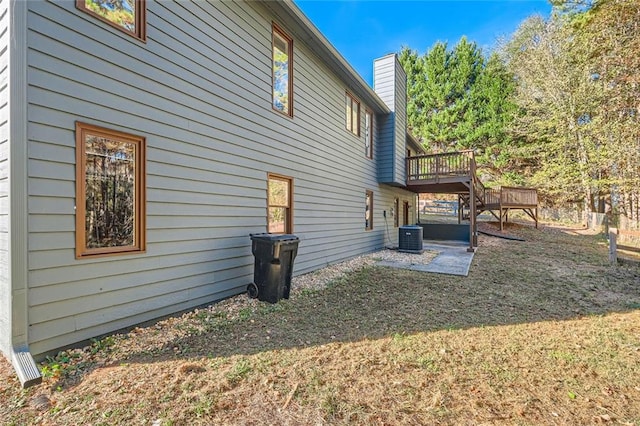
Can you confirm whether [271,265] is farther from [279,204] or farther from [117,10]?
[117,10]

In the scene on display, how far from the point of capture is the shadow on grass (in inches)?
134

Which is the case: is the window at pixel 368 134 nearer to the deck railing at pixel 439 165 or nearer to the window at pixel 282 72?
the deck railing at pixel 439 165

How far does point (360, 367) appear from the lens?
2.75m

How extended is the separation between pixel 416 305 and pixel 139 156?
436cm

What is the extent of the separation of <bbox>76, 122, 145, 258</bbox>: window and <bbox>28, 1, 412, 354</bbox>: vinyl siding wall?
0.08m

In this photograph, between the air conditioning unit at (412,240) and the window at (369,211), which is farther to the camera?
the window at (369,211)

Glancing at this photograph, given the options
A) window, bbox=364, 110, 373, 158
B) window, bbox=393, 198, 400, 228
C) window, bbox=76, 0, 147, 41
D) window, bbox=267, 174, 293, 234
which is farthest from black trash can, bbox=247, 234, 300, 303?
window, bbox=393, 198, 400, 228

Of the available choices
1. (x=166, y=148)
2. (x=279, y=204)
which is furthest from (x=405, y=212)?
(x=166, y=148)

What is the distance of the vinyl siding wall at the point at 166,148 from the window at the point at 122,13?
0.28 ft

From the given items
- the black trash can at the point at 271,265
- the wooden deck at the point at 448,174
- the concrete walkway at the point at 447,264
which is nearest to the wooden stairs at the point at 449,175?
the wooden deck at the point at 448,174

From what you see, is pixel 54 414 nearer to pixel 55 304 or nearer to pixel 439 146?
pixel 55 304

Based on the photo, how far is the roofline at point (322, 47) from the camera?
5.56m

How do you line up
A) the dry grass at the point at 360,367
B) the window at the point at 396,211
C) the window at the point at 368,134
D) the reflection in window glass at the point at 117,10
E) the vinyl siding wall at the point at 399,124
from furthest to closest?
the window at the point at 396,211, the vinyl siding wall at the point at 399,124, the window at the point at 368,134, the reflection in window glass at the point at 117,10, the dry grass at the point at 360,367

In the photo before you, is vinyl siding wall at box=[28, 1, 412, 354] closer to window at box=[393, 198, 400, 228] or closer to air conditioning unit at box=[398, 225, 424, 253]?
air conditioning unit at box=[398, 225, 424, 253]
